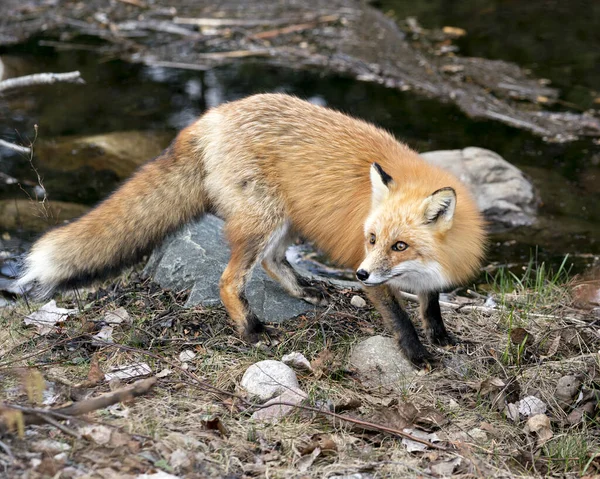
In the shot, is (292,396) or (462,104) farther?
(462,104)

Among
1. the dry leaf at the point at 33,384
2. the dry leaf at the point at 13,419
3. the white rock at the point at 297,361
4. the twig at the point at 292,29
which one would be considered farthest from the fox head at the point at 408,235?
the twig at the point at 292,29

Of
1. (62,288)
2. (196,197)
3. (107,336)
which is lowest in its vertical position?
(107,336)

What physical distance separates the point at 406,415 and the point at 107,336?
2300 millimetres

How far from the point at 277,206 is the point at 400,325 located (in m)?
1.28

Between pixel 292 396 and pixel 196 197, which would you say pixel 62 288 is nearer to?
pixel 196 197

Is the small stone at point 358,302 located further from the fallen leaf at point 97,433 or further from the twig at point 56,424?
the twig at point 56,424

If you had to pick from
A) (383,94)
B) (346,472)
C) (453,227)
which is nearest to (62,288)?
(346,472)

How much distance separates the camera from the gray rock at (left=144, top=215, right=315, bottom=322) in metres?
5.80

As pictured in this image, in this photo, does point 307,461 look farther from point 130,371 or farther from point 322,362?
point 130,371

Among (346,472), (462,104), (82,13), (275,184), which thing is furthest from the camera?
(82,13)

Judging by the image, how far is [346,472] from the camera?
397 cm

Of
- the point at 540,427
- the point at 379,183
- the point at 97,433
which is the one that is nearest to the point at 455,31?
the point at 379,183

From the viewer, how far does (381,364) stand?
5141 millimetres

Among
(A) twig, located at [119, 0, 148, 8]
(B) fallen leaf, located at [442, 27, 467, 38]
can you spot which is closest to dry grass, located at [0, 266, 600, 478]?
(B) fallen leaf, located at [442, 27, 467, 38]
